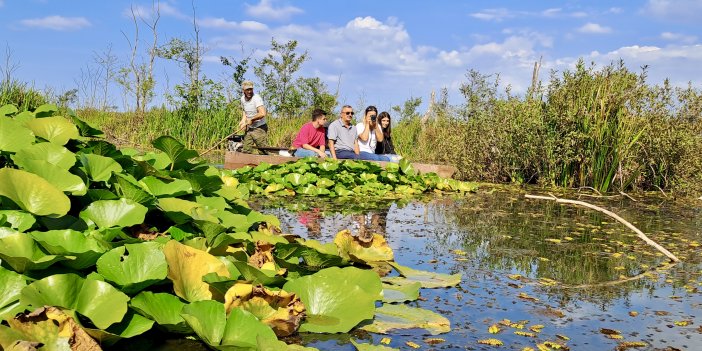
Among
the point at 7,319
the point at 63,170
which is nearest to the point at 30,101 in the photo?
the point at 63,170

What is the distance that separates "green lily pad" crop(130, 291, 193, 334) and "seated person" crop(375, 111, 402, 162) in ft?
26.9

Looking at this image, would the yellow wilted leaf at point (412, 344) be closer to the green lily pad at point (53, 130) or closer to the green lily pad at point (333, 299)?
the green lily pad at point (333, 299)

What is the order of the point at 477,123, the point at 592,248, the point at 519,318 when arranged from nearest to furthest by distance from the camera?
the point at 519,318
the point at 592,248
the point at 477,123

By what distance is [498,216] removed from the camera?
6395mm

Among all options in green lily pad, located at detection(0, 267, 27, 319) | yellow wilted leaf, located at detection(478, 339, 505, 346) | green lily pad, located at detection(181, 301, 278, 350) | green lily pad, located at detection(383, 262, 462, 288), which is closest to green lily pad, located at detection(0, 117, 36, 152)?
green lily pad, located at detection(0, 267, 27, 319)

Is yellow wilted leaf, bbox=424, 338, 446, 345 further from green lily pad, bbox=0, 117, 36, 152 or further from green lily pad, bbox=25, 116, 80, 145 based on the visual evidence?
green lily pad, bbox=25, 116, 80, 145

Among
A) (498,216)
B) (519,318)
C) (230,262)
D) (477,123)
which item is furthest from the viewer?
(477,123)

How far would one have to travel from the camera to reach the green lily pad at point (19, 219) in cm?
233

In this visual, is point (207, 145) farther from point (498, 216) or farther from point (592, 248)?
point (592, 248)

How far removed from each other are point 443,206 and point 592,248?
260cm

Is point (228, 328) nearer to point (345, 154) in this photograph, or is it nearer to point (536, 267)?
point (536, 267)

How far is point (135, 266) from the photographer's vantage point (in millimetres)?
2264

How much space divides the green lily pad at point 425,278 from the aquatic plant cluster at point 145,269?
0.4 inches

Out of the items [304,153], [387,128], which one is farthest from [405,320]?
[387,128]
